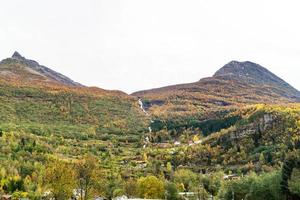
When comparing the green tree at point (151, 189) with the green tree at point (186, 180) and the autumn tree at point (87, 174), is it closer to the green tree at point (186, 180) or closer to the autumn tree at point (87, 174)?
the green tree at point (186, 180)

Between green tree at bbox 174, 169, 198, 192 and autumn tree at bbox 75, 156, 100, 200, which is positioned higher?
autumn tree at bbox 75, 156, 100, 200

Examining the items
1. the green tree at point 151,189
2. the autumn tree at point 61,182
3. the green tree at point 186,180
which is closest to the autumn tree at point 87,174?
the autumn tree at point 61,182

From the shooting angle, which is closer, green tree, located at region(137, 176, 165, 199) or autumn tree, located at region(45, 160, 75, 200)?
autumn tree, located at region(45, 160, 75, 200)

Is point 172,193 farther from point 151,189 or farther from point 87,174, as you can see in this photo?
point 87,174

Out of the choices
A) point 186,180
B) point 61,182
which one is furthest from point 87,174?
point 186,180

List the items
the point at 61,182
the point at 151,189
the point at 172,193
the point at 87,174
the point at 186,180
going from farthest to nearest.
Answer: the point at 186,180
the point at 151,189
the point at 172,193
the point at 87,174
the point at 61,182

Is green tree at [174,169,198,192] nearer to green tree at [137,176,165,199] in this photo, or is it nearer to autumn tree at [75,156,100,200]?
green tree at [137,176,165,199]

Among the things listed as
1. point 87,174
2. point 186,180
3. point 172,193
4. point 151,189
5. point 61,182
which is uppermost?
point 87,174

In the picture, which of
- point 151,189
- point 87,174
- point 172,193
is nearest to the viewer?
point 87,174

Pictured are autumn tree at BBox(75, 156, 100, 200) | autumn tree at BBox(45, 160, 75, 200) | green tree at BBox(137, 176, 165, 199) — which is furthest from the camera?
green tree at BBox(137, 176, 165, 199)

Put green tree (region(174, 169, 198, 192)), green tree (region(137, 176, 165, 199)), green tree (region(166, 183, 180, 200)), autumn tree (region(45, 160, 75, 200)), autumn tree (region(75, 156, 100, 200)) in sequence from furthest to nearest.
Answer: green tree (region(174, 169, 198, 192))
green tree (region(137, 176, 165, 199))
green tree (region(166, 183, 180, 200))
autumn tree (region(75, 156, 100, 200))
autumn tree (region(45, 160, 75, 200))

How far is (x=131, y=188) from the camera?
144250 mm

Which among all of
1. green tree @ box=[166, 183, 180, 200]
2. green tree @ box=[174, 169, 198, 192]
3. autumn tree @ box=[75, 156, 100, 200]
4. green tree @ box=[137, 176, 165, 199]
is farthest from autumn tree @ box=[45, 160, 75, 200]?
green tree @ box=[174, 169, 198, 192]

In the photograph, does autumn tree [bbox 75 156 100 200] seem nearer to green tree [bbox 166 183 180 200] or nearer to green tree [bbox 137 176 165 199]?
green tree [bbox 166 183 180 200]
